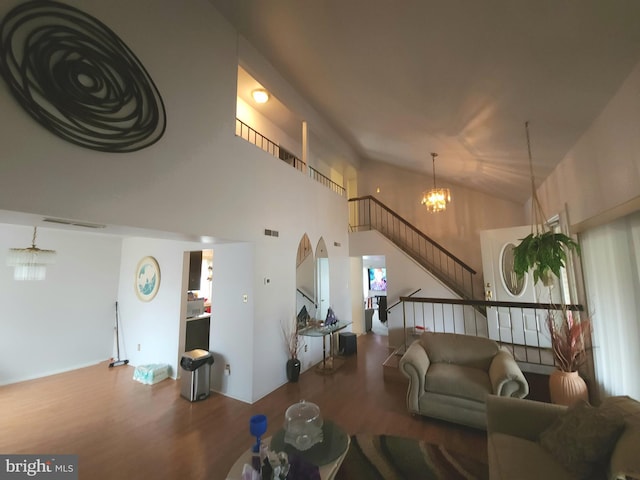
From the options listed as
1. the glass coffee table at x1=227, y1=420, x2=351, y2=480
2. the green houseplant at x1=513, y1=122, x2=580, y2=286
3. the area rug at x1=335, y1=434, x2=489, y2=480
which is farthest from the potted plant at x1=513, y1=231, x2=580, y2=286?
the glass coffee table at x1=227, y1=420, x2=351, y2=480

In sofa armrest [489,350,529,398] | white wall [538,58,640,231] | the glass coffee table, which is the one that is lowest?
the glass coffee table

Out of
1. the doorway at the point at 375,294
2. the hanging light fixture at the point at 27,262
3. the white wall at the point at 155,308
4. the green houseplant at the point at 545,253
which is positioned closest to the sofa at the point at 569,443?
the green houseplant at the point at 545,253

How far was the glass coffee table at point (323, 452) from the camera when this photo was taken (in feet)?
5.37

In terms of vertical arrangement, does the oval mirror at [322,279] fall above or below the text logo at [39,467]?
above

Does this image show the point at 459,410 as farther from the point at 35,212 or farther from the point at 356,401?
the point at 35,212

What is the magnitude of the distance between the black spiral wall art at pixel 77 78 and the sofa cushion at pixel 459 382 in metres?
3.80

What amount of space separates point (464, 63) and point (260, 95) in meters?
3.26

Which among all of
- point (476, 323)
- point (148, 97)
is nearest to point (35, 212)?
point (148, 97)

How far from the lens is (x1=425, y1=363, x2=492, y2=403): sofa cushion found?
2.62 metres

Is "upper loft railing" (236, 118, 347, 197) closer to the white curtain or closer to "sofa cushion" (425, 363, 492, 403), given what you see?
"sofa cushion" (425, 363, 492, 403)

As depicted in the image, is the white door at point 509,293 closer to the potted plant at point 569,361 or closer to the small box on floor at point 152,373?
the potted plant at point 569,361

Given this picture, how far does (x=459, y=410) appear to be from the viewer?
2.67 m

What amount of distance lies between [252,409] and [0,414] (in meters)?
3.00

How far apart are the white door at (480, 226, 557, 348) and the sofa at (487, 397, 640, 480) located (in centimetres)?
254
